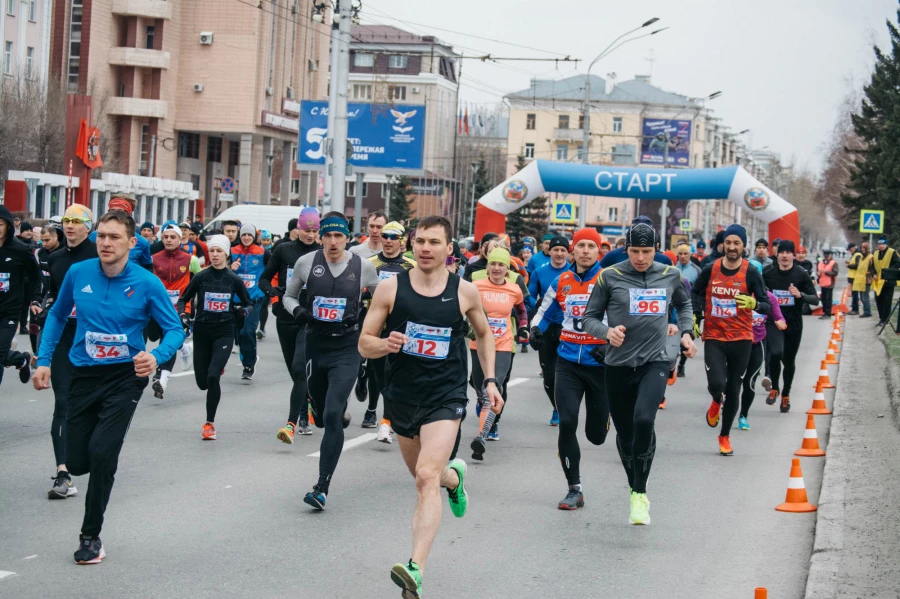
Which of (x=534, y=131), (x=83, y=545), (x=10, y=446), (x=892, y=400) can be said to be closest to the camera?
(x=83, y=545)

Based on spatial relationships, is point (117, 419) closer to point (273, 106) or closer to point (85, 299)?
point (85, 299)

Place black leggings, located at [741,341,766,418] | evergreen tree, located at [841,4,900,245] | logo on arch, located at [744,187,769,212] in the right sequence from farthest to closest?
1. evergreen tree, located at [841,4,900,245]
2. logo on arch, located at [744,187,769,212]
3. black leggings, located at [741,341,766,418]

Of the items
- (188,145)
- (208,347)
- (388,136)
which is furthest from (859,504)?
(188,145)

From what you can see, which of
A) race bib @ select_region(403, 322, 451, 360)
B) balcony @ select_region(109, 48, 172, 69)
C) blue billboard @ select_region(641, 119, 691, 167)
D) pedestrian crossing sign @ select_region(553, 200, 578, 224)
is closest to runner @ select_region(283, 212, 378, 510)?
race bib @ select_region(403, 322, 451, 360)

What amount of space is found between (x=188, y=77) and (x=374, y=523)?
222ft

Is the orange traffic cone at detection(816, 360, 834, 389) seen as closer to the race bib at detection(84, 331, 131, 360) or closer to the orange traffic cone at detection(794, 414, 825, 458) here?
the orange traffic cone at detection(794, 414, 825, 458)

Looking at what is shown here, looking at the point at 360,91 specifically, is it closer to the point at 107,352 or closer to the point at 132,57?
the point at 132,57

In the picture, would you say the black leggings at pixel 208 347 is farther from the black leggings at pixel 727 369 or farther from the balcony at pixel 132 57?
the balcony at pixel 132 57

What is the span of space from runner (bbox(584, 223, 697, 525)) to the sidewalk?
3.90 ft

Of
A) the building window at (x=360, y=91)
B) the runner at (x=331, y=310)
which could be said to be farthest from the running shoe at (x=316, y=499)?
the building window at (x=360, y=91)

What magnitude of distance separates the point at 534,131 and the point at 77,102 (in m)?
87.9

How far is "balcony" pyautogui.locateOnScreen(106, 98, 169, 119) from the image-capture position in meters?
68.9

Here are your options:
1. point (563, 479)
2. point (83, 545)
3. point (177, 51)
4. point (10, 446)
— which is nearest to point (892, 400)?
point (563, 479)

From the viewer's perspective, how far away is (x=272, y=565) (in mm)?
6602
